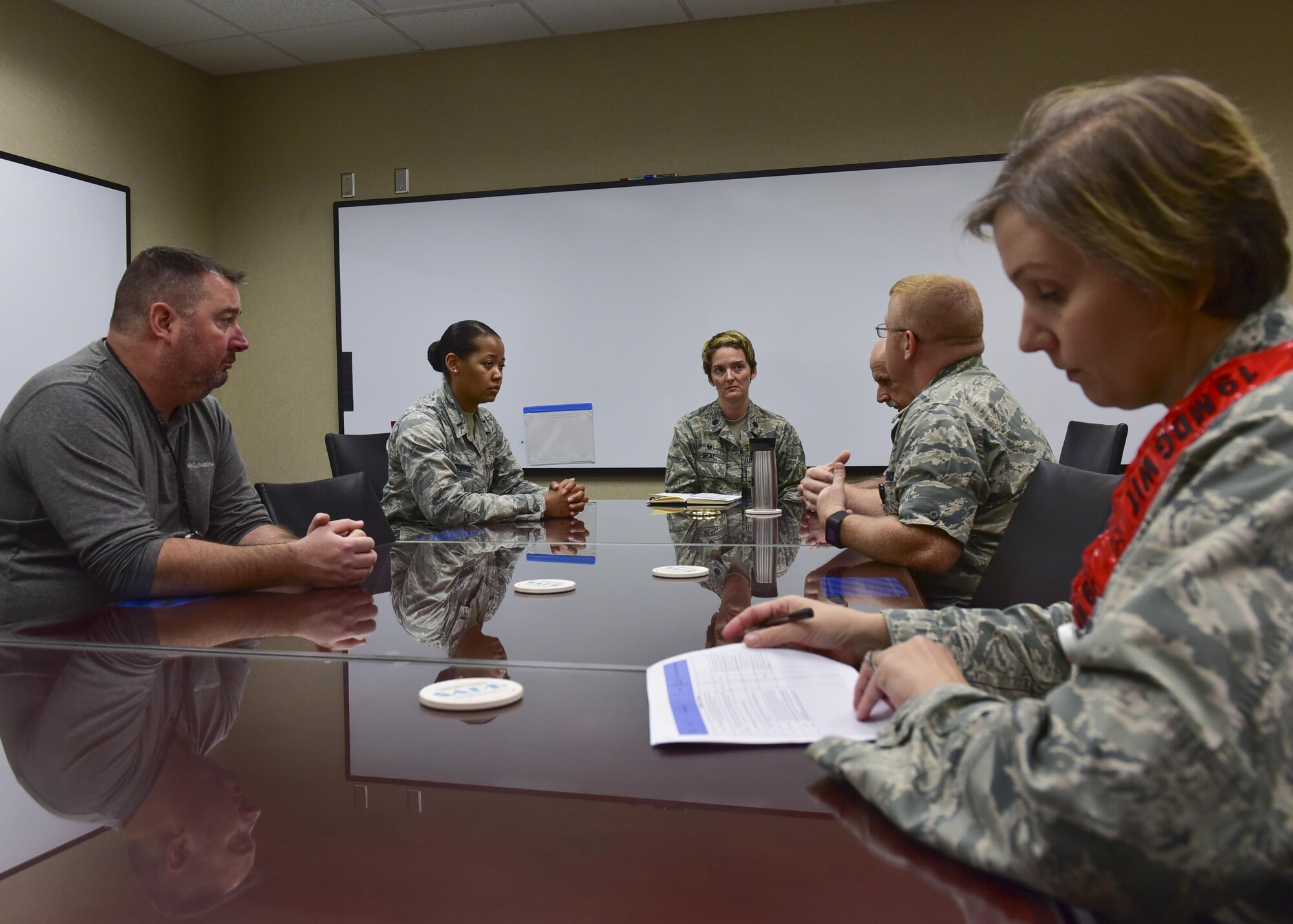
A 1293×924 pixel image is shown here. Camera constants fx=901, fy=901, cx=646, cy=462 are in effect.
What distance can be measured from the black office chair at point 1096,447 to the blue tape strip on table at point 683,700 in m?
1.26

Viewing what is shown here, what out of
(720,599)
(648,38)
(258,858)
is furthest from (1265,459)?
(648,38)

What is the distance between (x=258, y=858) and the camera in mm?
639

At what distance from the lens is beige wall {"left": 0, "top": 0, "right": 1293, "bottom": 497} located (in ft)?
13.3

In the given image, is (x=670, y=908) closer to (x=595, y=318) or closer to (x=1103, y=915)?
(x=1103, y=915)

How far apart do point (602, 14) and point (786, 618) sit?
4048mm

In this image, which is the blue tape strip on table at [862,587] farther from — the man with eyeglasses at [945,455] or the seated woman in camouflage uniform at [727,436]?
the seated woman in camouflage uniform at [727,436]

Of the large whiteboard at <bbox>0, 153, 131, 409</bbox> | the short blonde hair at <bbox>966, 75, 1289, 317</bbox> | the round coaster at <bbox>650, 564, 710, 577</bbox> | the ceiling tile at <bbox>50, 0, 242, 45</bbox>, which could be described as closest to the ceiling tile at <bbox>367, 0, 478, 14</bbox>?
the ceiling tile at <bbox>50, 0, 242, 45</bbox>

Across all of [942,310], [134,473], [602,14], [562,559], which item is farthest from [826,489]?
[602,14]

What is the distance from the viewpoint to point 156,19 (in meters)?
4.29

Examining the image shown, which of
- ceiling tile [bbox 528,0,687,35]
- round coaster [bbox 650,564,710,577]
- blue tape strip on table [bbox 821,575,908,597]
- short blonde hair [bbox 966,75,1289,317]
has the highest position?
ceiling tile [bbox 528,0,687,35]

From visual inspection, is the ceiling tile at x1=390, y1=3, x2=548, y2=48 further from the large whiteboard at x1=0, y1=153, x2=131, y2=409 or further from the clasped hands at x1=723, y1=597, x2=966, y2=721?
the clasped hands at x1=723, y1=597, x2=966, y2=721

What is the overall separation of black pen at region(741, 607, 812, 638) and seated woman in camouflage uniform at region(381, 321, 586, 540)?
1.86m

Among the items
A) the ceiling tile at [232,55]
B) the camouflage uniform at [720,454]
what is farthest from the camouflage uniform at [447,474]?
the ceiling tile at [232,55]

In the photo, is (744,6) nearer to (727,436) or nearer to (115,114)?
(727,436)
